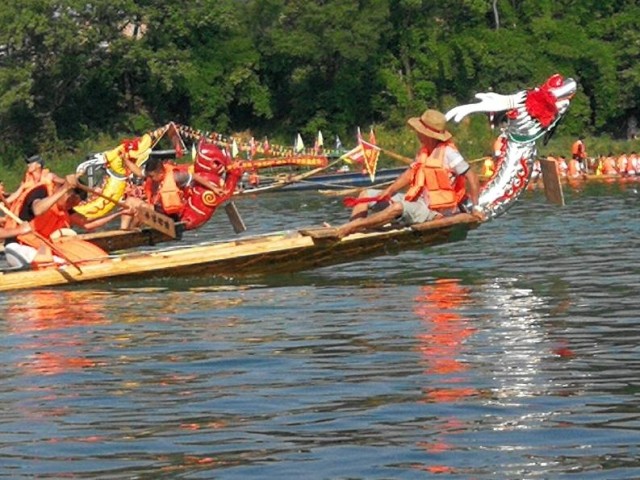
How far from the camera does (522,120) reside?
1723cm

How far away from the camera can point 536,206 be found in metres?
27.2

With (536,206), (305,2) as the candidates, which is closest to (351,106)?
(305,2)

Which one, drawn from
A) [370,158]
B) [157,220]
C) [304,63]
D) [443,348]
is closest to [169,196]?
[157,220]

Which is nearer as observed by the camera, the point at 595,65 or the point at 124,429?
the point at 124,429

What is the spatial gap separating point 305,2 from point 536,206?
28.2 metres

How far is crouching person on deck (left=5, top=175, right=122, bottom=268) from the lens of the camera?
15.7 m

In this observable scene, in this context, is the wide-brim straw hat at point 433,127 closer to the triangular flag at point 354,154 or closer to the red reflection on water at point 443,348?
the red reflection on water at point 443,348

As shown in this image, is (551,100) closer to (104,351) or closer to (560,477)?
(104,351)

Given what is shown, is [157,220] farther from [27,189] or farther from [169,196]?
[27,189]

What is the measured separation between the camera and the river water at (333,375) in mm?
8188

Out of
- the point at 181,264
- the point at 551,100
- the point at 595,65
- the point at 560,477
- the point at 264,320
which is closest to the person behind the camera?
the point at 560,477

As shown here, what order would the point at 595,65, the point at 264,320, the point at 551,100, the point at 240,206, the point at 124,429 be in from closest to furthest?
the point at 124,429, the point at 264,320, the point at 551,100, the point at 240,206, the point at 595,65

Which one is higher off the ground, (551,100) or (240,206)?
(551,100)

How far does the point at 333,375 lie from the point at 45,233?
6.32 meters
